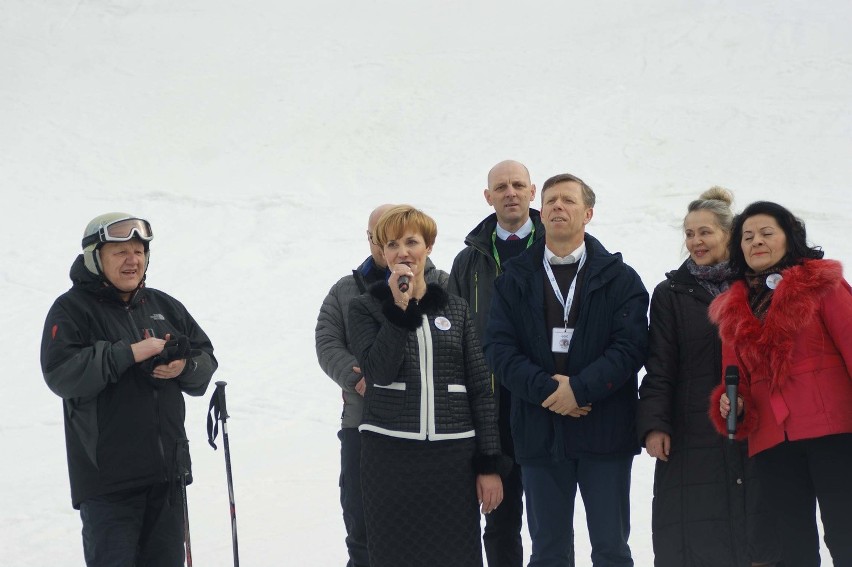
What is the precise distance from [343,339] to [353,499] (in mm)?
774

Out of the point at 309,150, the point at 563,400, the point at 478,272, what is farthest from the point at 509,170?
the point at 309,150

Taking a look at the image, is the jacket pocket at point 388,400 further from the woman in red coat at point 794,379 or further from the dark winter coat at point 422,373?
the woman in red coat at point 794,379

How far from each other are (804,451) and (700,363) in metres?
0.57

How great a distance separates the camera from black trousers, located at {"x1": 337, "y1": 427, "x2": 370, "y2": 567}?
4469 mm

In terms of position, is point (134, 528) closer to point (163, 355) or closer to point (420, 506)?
point (163, 355)

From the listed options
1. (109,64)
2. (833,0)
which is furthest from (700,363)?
(833,0)

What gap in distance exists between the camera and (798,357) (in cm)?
356

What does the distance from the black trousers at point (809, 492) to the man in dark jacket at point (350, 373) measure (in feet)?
5.33

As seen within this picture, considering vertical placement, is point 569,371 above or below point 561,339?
below

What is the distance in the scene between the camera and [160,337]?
3.94 meters

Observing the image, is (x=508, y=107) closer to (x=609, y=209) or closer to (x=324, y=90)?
(x=324, y=90)

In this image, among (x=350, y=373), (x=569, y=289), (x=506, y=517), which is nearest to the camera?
(x=569, y=289)

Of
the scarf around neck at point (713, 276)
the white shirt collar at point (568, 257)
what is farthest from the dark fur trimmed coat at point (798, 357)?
the white shirt collar at point (568, 257)

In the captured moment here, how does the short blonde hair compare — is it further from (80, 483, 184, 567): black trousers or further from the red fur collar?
(80, 483, 184, 567): black trousers
